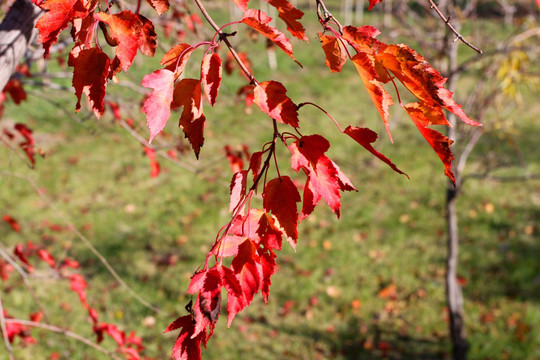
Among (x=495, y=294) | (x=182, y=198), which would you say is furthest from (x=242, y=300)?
(x=182, y=198)

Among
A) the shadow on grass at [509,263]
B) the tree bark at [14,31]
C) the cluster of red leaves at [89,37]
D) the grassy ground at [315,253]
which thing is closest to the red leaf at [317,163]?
the cluster of red leaves at [89,37]

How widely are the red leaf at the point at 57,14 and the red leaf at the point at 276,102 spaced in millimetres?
325

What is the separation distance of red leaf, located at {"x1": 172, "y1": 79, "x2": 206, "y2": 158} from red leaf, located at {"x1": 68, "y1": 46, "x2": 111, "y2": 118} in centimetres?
12

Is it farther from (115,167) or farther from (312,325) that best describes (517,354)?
(115,167)

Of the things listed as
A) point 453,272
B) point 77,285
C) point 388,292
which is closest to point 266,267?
point 77,285

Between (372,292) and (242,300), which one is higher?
(242,300)

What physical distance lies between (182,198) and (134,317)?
1.86m

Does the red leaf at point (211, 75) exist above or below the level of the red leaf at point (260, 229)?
above

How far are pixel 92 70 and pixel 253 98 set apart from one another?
28 centimetres

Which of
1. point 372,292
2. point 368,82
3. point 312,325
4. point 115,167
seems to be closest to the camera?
point 368,82

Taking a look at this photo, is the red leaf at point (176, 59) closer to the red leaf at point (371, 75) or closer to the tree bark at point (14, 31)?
the red leaf at point (371, 75)

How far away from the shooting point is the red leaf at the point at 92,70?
2.60 ft

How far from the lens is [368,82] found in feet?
2.54

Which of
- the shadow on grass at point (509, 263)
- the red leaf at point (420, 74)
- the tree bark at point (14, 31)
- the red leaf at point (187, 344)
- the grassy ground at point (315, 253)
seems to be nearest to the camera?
the red leaf at point (420, 74)
